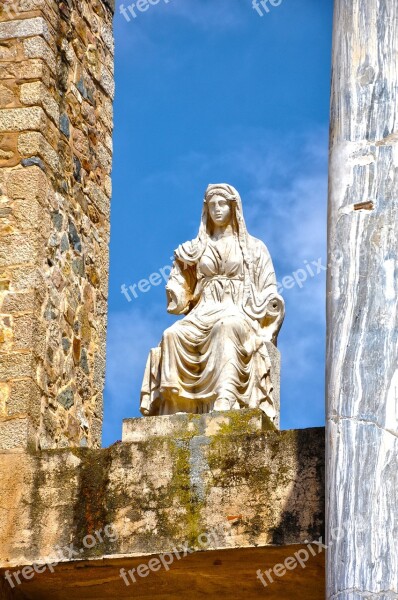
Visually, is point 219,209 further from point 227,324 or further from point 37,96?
point 37,96

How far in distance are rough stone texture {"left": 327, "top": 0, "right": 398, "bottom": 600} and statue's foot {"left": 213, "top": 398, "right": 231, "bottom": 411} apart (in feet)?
4.59

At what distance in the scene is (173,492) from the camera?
1155 cm

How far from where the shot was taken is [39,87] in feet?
44.2

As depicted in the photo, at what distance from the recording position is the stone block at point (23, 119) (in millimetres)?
13320

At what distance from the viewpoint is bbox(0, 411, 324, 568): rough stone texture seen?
37.1 ft

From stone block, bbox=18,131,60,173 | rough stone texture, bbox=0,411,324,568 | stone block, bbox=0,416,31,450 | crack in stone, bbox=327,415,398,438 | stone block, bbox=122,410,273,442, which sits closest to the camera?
crack in stone, bbox=327,415,398,438

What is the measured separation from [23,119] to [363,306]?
13.1 ft

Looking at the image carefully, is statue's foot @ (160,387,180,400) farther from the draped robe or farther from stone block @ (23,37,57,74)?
stone block @ (23,37,57,74)

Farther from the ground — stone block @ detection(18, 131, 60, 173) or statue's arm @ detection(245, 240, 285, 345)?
stone block @ detection(18, 131, 60, 173)

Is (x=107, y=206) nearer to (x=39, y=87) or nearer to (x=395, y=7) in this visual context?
(x=39, y=87)

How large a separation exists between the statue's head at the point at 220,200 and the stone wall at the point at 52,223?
4.51 ft

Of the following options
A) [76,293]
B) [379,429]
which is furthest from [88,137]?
[379,429]

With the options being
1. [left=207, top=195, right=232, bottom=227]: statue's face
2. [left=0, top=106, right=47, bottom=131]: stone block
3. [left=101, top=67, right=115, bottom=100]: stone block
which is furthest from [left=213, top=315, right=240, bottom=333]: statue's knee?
[left=101, top=67, right=115, bottom=100]: stone block

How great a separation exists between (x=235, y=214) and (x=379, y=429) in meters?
3.12
